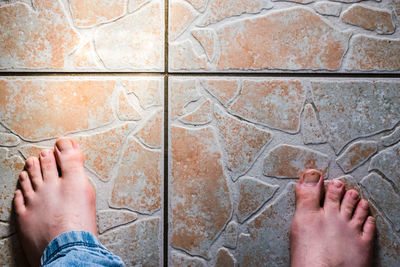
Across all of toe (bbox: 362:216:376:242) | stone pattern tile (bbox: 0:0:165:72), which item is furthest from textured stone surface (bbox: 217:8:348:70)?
toe (bbox: 362:216:376:242)

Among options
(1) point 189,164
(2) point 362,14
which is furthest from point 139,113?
(2) point 362,14

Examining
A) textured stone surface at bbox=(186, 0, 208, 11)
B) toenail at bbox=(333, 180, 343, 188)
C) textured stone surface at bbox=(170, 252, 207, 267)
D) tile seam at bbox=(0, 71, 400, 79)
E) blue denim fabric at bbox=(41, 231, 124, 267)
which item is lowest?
textured stone surface at bbox=(170, 252, 207, 267)

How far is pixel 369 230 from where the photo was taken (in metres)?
0.91

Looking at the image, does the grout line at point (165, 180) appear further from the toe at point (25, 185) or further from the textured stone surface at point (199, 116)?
the toe at point (25, 185)

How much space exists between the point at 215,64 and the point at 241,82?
10 cm

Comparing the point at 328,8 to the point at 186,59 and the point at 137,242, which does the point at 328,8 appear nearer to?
the point at 186,59

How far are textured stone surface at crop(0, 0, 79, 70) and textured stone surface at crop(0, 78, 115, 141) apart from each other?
0.08 meters

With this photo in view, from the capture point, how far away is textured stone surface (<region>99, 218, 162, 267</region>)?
0.90 meters

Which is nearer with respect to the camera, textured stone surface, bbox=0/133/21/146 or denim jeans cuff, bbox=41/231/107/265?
denim jeans cuff, bbox=41/231/107/265

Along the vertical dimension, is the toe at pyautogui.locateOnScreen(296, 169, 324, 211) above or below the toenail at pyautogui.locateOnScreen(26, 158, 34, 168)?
below

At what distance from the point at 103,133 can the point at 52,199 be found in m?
0.24

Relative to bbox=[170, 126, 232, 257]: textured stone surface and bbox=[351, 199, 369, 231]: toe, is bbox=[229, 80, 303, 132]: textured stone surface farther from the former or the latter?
bbox=[351, 199, 369, 231]: toe

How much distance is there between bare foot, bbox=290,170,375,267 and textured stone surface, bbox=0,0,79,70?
32.1 inches

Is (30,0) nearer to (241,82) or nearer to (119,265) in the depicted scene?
(241,82)
